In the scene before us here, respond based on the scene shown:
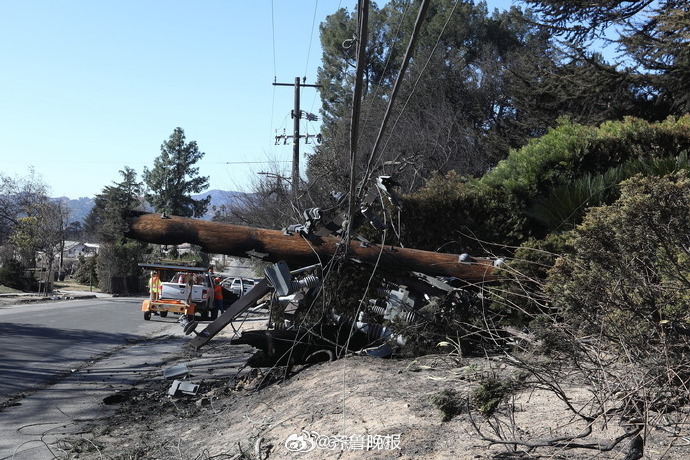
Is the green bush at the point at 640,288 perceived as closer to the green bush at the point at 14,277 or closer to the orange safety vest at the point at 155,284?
the orange safety vest at the point at 155,284

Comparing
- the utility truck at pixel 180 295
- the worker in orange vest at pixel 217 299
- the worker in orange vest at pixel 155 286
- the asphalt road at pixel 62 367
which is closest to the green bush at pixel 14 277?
the asphalt road at pixel 62 367

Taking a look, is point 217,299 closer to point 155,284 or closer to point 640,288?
point 155,284

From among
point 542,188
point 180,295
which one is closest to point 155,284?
point 180,295

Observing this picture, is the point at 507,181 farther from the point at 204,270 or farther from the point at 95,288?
the point at 95,288

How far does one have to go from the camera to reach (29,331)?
55.6 ft

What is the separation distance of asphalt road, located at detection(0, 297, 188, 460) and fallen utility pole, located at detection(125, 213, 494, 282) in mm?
2127

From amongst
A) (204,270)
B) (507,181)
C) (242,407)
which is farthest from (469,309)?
(204,270)

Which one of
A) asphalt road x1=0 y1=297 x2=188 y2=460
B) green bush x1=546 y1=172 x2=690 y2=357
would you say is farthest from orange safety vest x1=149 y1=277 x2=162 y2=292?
green bush x1=546 y1=172 x2=690 y2=357

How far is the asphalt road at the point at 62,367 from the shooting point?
7.18m

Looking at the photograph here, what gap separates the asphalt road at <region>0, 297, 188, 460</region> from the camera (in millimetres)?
7180

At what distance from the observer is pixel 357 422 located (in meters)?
5.33

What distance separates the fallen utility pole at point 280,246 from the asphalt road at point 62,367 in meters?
2.13

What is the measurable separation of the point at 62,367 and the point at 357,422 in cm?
807

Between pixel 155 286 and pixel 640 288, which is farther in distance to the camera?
pixel 155 286
